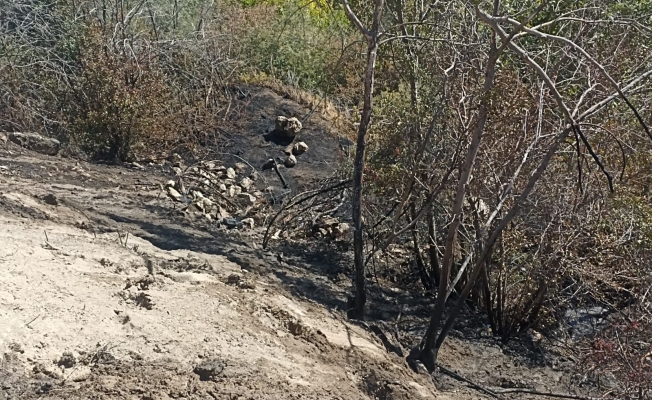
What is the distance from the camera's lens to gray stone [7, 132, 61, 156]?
8906mm

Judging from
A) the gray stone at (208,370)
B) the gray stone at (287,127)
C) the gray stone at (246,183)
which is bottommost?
the gray stone at (208,370)

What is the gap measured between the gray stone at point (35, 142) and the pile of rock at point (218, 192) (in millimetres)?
1370

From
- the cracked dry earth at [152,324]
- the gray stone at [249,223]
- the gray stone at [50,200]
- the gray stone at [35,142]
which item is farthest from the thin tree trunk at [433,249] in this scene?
the gray stone at [35,142]

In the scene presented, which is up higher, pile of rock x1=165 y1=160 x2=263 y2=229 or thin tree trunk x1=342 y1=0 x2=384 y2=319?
thin tree trunk x1=342 y1=0 x2=384 y2=319

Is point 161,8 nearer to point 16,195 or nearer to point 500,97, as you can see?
point 16,195

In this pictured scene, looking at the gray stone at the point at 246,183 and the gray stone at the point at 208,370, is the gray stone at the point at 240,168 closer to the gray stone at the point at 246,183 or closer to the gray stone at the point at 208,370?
the gray stone at the point at 246,183

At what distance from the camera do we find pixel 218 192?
8.73 m

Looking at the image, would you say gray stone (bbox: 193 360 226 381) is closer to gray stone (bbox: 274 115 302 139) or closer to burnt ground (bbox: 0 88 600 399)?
burnt ground (bbox: 0 88 600 399)

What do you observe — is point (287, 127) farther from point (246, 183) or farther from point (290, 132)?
point (246, 183)

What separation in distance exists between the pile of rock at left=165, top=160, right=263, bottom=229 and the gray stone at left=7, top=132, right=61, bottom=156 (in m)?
1.37

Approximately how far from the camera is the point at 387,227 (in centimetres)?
723

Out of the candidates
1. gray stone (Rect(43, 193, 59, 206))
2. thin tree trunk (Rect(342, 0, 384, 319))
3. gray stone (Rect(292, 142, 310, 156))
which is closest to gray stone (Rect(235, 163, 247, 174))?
gray stone (Rect(292, 142, 310, 156))

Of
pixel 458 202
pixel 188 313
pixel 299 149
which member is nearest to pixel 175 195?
pixel 299 149

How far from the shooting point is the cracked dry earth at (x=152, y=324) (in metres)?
4.05
